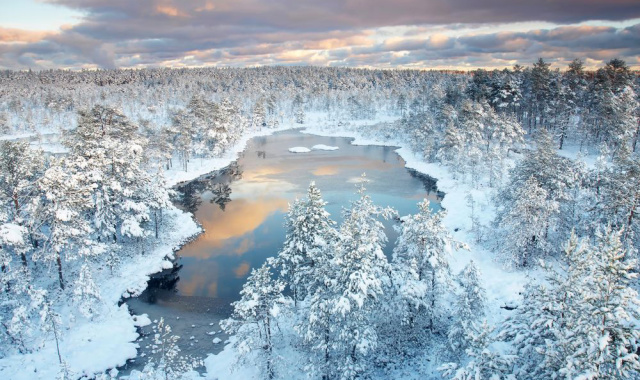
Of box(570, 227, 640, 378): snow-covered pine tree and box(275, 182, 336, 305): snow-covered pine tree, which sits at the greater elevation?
box(570, 227, 640, 378): snow-covered pine tree

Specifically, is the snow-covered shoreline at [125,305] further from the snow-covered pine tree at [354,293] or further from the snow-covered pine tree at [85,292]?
the snow-covered pine tree at [354,293]

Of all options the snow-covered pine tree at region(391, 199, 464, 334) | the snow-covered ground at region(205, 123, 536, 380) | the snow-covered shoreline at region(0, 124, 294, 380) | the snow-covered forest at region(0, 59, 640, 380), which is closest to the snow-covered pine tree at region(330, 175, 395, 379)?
the snow-covered forest at region(0, 59, 640, 380)

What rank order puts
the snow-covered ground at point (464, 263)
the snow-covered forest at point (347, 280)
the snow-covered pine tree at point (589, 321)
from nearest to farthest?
the snow-covered pine tree at point (589, 321)
the snow-covered forest at point (347, 280)
the snow-covered ground at point (464, 263)

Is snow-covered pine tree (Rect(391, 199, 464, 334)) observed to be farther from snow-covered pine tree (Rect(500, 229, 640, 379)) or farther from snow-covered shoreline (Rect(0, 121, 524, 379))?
snow-covered pine tree (Rect(500, 229, 640, 379))

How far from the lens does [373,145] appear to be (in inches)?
4168

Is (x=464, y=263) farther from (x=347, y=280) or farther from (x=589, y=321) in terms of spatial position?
(x=589, y=321)

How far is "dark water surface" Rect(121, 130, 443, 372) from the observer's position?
3022 cm

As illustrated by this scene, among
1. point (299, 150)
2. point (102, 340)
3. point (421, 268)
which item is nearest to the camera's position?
point (421, 268)

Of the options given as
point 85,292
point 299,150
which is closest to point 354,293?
point 85,292

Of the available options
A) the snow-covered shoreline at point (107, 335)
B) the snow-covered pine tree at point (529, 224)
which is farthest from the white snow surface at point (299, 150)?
the snow-covered pine tree at point (529, 224)

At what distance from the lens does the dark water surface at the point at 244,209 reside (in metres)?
30.2

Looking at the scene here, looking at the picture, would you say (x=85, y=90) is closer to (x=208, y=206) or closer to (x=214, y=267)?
(x=208, y=206)

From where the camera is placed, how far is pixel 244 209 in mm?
52594

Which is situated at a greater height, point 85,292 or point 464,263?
point 85,292
